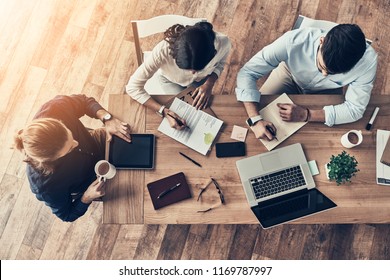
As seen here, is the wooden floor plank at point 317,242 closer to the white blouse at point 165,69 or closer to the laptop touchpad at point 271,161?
the laptop touchpad at point 271,161

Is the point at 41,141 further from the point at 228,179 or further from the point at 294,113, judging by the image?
the point at 294,113

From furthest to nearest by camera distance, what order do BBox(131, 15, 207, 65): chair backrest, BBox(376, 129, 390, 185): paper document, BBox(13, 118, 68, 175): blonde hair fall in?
BBox(131, 15, 207, 65): chair backrest
BBox(376, 129, 390, 185): paper document
BBox(13, 118, 68, 175): blonde hair

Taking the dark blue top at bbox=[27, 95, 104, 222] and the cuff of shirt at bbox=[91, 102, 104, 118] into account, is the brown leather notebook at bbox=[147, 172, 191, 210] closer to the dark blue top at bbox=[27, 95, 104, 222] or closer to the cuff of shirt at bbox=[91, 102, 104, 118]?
the dark blue top at bbox=[27, 95, 104, 222]

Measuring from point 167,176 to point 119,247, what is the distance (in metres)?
1.04

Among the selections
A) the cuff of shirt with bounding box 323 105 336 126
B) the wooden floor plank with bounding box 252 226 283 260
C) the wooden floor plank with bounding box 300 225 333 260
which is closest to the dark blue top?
the cuff of shirt with bounding box 323 105 336 126

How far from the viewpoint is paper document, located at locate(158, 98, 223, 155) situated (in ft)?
5.48

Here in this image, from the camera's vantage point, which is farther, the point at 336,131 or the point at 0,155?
the point at 0,155

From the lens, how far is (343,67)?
149 cm

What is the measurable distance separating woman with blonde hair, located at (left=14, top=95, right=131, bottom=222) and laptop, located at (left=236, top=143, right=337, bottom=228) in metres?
0.60

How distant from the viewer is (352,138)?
166cm

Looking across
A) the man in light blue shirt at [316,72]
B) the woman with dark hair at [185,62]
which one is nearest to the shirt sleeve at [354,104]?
the man in light blue shirt at [316,72]

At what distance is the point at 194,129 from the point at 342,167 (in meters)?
0.67

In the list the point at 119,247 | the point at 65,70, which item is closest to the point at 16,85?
the point at 65,70
